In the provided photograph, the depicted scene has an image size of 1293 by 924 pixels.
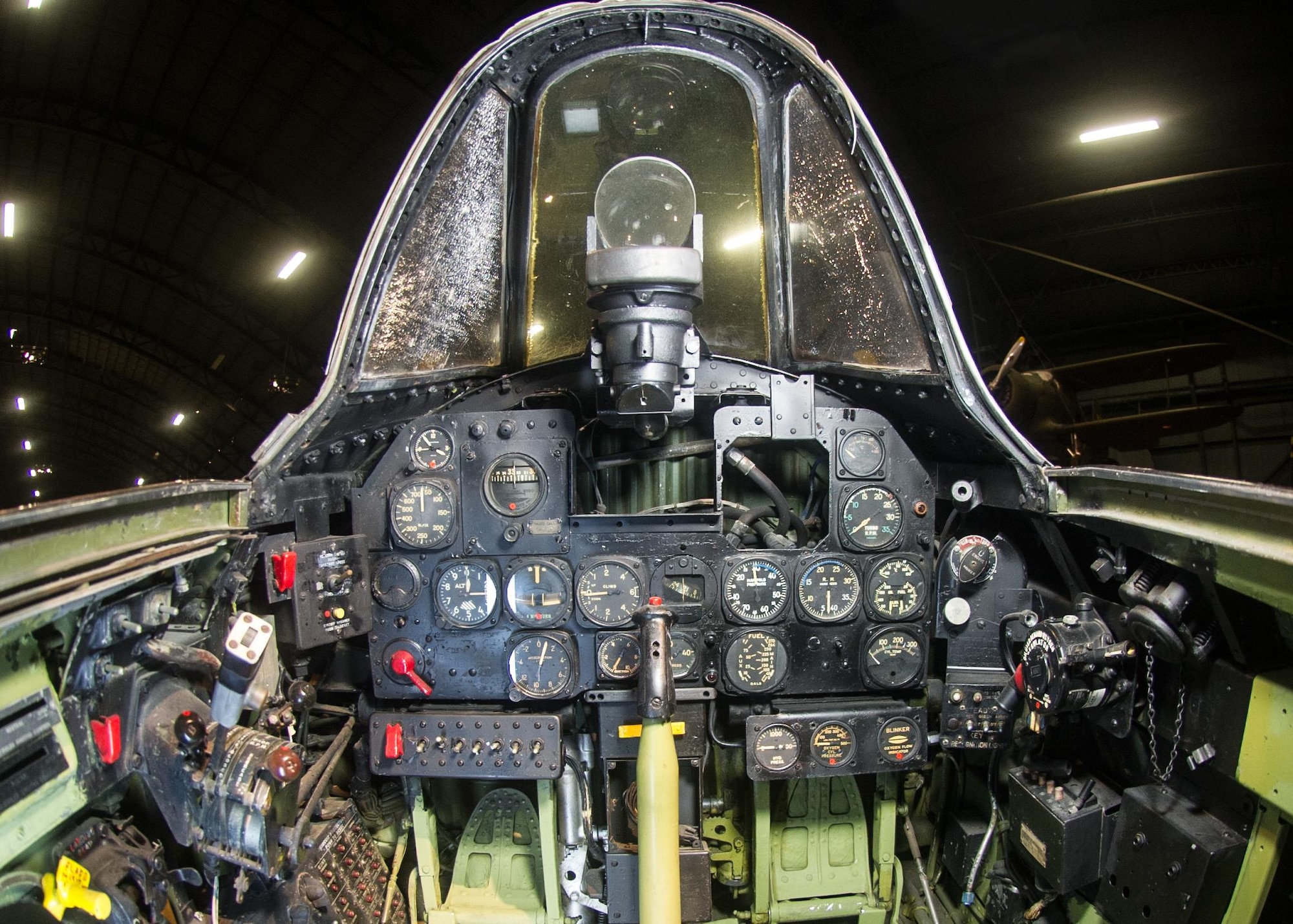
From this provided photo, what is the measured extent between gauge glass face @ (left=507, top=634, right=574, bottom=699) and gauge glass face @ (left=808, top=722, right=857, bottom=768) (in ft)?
3.17

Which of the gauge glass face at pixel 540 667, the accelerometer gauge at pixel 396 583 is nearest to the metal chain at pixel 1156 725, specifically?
the gauge glass face at pixel 540 667

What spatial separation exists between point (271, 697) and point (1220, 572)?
2827 millimetres

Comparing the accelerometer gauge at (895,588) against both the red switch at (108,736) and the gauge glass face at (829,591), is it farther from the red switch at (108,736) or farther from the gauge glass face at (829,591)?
the red switch at (108,736)

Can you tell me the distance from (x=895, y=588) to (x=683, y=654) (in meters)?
0.86

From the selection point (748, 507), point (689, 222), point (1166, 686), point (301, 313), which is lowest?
point (1166, 686)

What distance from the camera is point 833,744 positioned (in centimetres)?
296

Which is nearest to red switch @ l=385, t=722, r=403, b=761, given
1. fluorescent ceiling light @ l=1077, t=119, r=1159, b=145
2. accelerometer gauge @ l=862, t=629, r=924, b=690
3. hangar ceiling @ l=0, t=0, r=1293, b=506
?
accelerometer gauge @ l=862, t=629, r=924, b=690

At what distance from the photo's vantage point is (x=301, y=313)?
13.4 meters

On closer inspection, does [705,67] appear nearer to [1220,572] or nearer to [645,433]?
[645,433]

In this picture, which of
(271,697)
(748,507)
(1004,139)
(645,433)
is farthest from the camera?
(1004,139)

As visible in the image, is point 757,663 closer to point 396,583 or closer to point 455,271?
point 396,583

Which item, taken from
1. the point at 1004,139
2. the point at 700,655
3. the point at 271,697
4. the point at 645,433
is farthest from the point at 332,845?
the point at 1004,139

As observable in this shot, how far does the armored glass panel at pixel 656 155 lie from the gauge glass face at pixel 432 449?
52 cm

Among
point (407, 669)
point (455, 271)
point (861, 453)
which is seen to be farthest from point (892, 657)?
point (455, 271)
